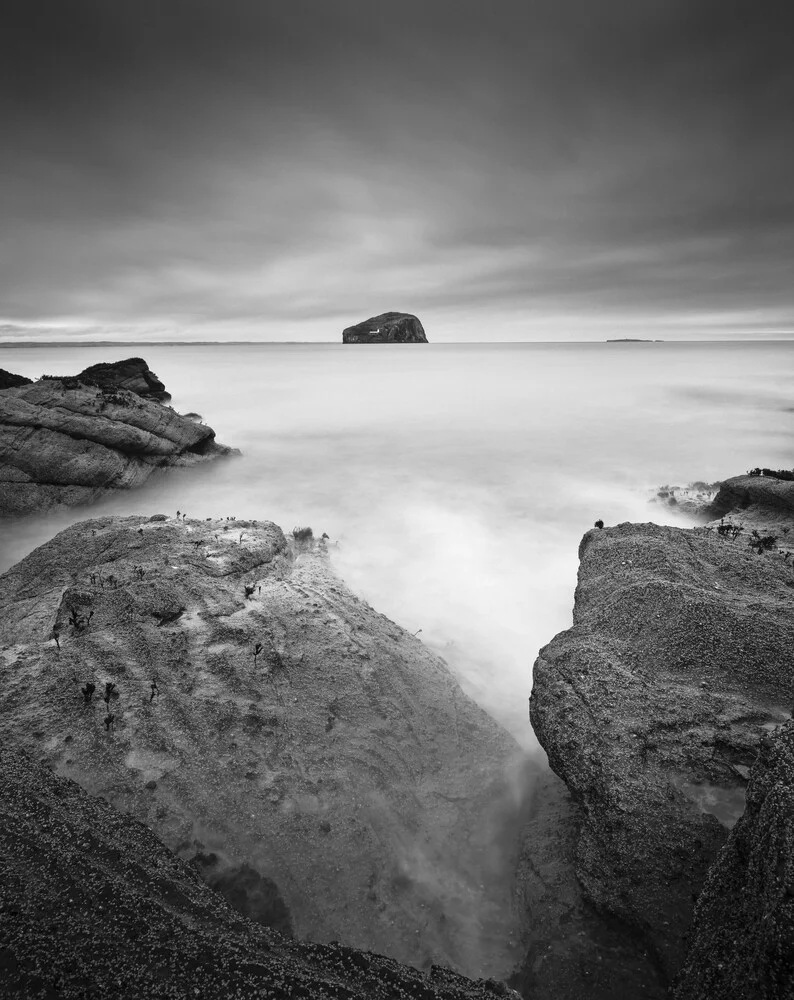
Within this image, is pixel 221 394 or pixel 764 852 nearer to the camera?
pixel 764 852

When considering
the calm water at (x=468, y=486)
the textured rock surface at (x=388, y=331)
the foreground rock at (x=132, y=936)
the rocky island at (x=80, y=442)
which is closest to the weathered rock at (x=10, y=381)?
the rocky island at (x=80, y=442)

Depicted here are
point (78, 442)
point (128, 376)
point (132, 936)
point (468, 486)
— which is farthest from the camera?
point (128, 376)

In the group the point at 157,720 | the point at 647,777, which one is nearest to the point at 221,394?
the point at 157,720

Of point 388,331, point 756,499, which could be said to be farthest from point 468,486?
point 388,331

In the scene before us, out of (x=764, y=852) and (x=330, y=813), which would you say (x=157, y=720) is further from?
(x=764, y=852)

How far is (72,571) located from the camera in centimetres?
812

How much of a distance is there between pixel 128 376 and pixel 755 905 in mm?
27903

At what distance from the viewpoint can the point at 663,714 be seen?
4.54 meters

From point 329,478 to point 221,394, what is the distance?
25840mm

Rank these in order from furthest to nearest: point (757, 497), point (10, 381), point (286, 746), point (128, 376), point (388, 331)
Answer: point (388, 331) → point (128, 376) → point (10, 381) → point (757, 497) → point (286, 746)

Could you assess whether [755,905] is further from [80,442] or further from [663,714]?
[80,442]

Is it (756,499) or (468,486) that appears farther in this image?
(468,486)

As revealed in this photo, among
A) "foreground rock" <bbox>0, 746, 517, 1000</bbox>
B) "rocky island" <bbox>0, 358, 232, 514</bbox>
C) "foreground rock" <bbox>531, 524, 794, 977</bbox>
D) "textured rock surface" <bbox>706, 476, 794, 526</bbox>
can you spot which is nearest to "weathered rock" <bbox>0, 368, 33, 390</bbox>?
"rocky island" <bbox>0, 358, 232, 514</bbox>

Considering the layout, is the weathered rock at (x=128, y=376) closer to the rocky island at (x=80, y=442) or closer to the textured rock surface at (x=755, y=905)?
the rocky island at (x=80, y=442)
